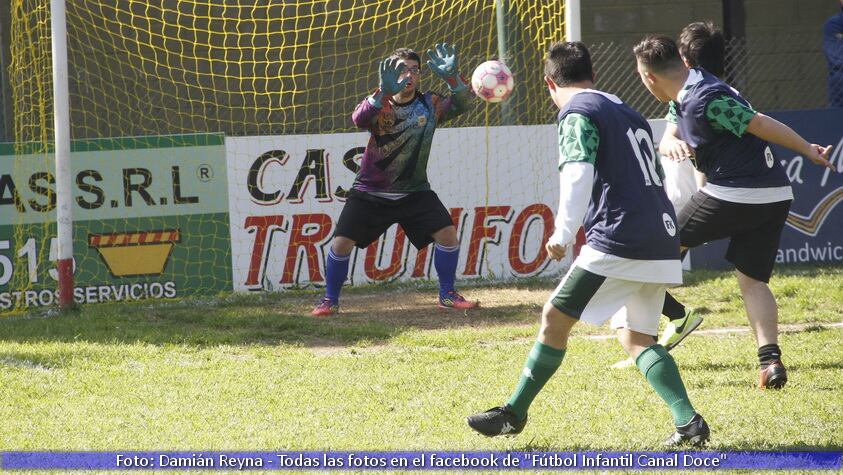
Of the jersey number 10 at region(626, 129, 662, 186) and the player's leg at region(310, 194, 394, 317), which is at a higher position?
the jersey number 10 at region(626, 129, 662, 186)

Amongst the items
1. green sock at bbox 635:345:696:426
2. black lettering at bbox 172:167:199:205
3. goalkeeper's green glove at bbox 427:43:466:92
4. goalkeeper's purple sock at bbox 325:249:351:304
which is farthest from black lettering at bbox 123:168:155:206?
green sock at bbox 635:345:696:426

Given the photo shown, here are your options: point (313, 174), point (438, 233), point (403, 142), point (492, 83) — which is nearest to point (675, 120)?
point (492, 83)

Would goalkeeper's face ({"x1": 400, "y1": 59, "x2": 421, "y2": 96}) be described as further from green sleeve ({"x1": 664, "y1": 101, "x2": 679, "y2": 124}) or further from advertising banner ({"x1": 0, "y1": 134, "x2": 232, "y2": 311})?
green sleeve ({"x1": 664, "y1": 101, "x2": 679, "y2": 124})

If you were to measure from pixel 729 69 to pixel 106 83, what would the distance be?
22.4 ft

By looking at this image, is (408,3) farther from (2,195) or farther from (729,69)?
(2,195)

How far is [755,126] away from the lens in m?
5.53

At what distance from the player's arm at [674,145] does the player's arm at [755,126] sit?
0.33 metres

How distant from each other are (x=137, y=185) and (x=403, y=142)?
2.56 metres

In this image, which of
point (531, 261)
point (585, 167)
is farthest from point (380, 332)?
point (585, 167)

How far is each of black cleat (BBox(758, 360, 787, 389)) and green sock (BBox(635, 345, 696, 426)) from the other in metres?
1.33

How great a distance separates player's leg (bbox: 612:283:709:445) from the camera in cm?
444

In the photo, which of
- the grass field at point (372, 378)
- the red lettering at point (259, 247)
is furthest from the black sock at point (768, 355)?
the red lettering at point (259, 247)

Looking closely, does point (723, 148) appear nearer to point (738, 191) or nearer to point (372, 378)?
point (738, 191)

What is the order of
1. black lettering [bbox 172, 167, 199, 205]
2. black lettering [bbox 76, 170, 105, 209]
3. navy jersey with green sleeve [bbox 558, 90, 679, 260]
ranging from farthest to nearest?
black lettering [bbox 172, 167, 199, 205] < black lettering [bbox 76, 170, 105, 209] < navy jersey with green sleeve [bbox 558, 90, 679, 260]
